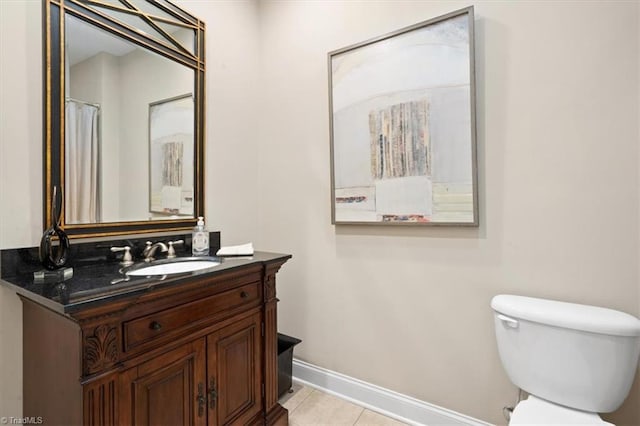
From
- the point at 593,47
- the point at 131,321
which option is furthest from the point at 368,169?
the point at 131,321

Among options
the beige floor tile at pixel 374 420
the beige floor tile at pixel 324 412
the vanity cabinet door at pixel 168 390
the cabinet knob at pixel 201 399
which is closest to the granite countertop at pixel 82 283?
the vanity cabinet door at pixel 168 390

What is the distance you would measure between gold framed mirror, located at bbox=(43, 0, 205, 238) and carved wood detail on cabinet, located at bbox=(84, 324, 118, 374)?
0.63 metres

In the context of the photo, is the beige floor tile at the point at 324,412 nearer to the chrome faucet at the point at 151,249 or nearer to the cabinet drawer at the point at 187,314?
the cabinet drawer at the point at 187,314

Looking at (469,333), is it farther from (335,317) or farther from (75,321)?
(75,321)

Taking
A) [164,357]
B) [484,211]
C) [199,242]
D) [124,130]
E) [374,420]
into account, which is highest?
[124,130]

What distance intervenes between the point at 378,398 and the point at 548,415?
905 mm

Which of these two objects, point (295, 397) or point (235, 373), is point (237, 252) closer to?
point (235, 373)

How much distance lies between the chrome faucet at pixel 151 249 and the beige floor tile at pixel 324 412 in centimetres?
116

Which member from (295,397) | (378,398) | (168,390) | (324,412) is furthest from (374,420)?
(168,390)

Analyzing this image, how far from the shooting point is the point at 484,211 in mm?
1486

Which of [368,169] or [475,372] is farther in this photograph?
[368,169]

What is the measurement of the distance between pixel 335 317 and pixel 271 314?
1.78ft

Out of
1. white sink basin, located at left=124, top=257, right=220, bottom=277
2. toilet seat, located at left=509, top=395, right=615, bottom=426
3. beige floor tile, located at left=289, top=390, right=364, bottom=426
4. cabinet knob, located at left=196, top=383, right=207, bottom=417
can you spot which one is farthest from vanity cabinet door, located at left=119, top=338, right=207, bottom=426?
toilet seat, located at left=509, top=395, right=615, bottom=426

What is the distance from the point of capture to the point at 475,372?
1529 mm
